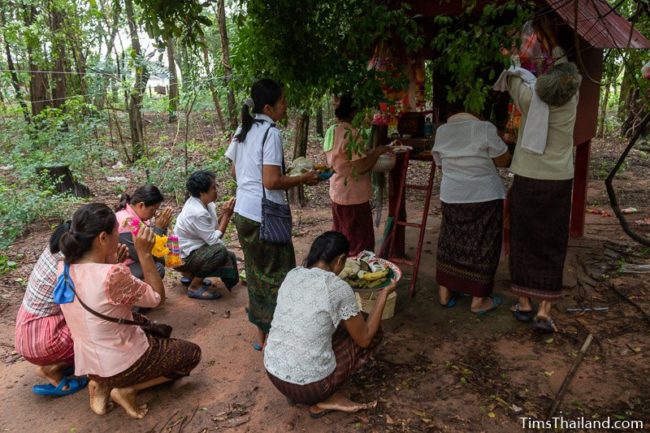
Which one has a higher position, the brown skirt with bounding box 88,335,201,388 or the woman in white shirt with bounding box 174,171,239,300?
the woman in white shirt with bounding box 174,171,239,300

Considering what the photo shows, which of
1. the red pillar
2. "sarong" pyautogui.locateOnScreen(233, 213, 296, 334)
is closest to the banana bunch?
"sarong" pyautogui.locateOnScreen(233, 213, 296, 334)

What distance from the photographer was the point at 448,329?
148 inches

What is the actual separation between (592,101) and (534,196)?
2.37 metres

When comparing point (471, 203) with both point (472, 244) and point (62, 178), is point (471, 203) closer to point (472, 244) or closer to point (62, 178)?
point (472, 244)

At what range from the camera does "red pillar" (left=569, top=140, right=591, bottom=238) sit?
557cm

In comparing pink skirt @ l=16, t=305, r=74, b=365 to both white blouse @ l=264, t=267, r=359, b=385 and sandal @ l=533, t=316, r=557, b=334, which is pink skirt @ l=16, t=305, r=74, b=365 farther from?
sandal @ l=533, t=316, r=557, b=334

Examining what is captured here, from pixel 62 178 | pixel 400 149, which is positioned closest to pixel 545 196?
pixel 400 149

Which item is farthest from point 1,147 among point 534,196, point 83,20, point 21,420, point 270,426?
point 534,196

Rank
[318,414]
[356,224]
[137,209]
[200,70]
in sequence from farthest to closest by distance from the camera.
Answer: [200,70] < [356,224] < [137,209] < [318,414]

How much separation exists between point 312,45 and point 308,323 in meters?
2.18

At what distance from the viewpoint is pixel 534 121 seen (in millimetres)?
3324

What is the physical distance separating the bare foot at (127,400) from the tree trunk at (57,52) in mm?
7820

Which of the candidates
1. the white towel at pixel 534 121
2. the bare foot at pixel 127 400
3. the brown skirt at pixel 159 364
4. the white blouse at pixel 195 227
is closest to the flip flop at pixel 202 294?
the white blouse at pixel 195 227

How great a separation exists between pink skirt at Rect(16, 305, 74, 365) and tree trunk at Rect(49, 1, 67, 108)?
727 centimetres
